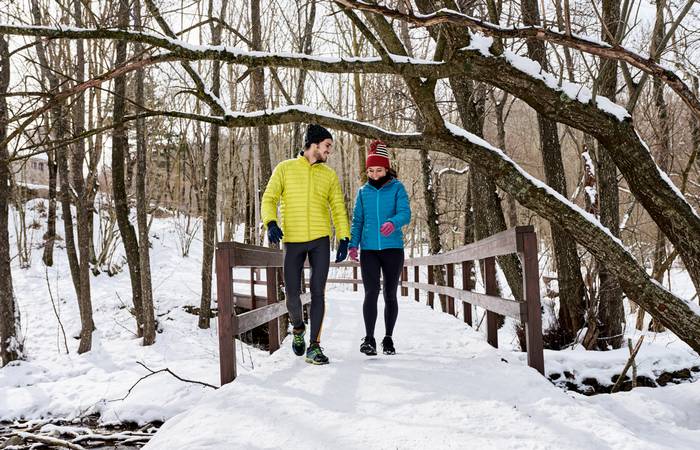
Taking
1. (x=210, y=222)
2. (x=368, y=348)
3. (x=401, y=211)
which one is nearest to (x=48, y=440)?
(x=368, y=348)

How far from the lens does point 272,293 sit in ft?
18.2

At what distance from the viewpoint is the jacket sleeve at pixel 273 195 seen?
14.1ft

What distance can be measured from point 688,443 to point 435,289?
6.68 metres

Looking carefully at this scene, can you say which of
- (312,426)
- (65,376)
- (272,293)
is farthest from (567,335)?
(65,376)

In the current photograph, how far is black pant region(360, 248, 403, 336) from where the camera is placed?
472cm

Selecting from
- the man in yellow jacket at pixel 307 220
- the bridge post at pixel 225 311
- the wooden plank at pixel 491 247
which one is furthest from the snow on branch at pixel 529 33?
the bridge post at pixel 225 311

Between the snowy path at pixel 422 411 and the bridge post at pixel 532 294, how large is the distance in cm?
19

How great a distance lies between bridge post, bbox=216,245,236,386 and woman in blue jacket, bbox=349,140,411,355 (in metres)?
1.28

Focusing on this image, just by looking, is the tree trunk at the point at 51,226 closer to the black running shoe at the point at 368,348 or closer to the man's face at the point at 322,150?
the man's face at the point at 322,150

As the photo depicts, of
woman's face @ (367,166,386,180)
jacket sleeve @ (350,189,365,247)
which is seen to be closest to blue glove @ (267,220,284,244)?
jacket sleeve @ (350,189,365,247)

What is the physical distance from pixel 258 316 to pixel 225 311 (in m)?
0.68

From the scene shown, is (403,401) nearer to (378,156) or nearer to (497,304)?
(497,304)

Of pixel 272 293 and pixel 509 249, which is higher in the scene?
pixel 509 249

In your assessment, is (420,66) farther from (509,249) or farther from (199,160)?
(199,160)
